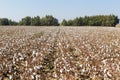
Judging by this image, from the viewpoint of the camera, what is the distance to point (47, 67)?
1158cm

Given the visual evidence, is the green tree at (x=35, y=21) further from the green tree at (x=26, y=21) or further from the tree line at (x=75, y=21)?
the green tree at (x=26, y=21)

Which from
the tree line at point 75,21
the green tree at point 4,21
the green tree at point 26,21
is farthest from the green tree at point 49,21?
the green tree at point 4,21

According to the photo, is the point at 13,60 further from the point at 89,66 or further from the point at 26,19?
the point at 26,19

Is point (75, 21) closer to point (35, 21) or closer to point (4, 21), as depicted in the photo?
point (35, 21)

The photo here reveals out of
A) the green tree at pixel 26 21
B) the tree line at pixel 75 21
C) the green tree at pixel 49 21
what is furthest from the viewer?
the green tree at pixel 26 21

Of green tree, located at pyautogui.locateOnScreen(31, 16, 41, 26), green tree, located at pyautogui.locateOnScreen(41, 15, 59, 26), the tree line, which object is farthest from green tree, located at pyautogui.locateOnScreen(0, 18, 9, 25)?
green tree, located at pyautogui.locateOnScreen(41, 15, 59, 26)

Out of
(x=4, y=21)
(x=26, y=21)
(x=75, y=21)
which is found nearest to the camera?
(x=75, y=21)

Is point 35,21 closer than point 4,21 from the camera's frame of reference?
Yes

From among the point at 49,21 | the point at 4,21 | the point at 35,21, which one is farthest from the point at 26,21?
the point at 49,21

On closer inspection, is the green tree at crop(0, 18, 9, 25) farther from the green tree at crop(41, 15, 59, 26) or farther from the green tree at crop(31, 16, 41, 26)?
the green tree at crop(41, 15, 59, 26)

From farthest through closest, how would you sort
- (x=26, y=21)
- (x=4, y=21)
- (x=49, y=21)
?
(x=49, y=21) < (x=26, y=21) < (x=4, y=21)

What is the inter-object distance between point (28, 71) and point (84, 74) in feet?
5.86

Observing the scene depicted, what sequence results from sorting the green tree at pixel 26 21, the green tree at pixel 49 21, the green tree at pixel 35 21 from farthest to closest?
the green tree at pixel 26 21 → the green tree at pixel 49 21 → the green tree at pixel 35 21

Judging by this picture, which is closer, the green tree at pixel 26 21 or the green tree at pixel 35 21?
the green tree at pixel 35 21
